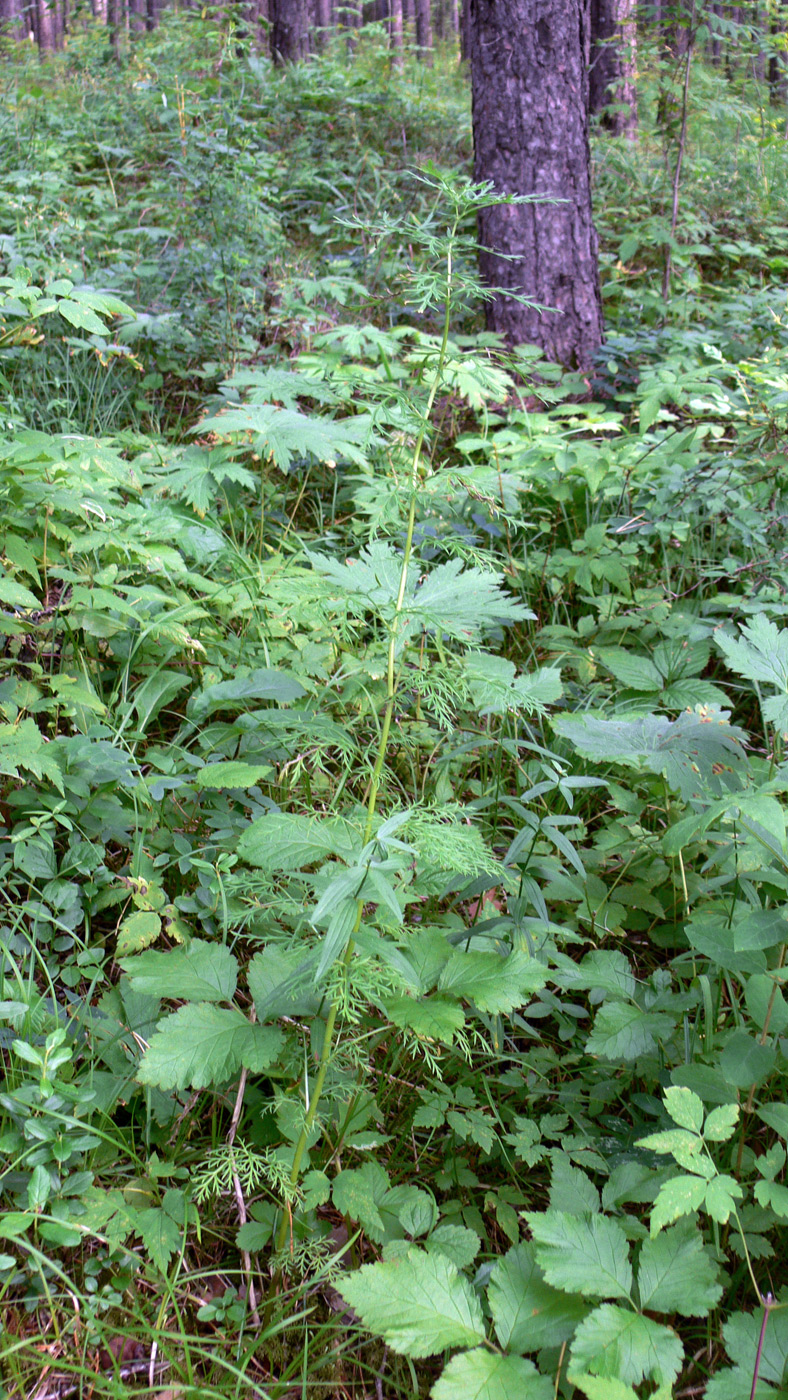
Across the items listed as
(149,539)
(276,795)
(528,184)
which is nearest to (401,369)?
(528,184)

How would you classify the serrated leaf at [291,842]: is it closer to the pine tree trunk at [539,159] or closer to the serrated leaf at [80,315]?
the serrated leaf at [80,315]

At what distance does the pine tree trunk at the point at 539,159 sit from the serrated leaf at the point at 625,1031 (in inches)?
138

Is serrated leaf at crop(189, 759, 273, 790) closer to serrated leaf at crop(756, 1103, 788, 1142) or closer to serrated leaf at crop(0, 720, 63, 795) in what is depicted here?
serrated leaf at crop(0, 720, 63, 795)

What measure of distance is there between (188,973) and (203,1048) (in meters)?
0.18

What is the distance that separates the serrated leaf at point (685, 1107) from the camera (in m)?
1.25

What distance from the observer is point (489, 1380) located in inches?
44.3

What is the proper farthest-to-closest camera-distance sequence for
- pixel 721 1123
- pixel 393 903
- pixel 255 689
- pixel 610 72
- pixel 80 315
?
pixel 610 72, pixel 80 315, pixel 255 689, pixel 721 1123, pixel 393 903

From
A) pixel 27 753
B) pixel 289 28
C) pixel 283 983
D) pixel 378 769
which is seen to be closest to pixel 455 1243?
pixel 283 983

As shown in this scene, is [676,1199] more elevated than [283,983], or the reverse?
[283,983]

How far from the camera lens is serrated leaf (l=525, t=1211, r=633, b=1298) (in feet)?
3.91

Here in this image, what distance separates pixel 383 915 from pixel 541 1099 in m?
0.62

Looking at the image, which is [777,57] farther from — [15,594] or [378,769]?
[378,769]

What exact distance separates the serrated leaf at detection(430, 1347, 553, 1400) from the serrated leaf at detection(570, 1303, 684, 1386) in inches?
2.5

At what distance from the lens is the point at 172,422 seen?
3.76 metres
